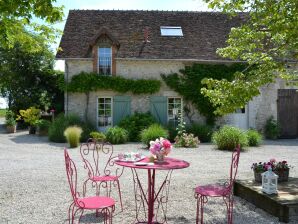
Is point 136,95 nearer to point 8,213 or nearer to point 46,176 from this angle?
point 46,176

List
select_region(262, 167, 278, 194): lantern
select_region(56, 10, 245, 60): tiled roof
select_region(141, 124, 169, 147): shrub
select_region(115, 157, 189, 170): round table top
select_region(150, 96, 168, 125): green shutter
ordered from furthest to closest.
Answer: select_region(56, 10, 245, 60): tiled roof → select_region(150, 96, 168, 125): green shutter → select_region(141, 124, 169, 147): shrub → select_region(262, 167, 278, 194): lantern → select_region(115, 157, 189, 170): round table top

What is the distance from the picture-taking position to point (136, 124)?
1631 centimetres

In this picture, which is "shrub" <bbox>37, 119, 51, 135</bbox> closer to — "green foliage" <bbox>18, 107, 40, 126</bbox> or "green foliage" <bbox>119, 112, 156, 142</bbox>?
"green foliage" <bbox>18, 107, 40, 126</bbox>

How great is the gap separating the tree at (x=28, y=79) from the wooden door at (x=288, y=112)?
39.2 ft

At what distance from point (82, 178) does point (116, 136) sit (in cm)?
658

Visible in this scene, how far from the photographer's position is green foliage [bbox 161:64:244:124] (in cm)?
1744

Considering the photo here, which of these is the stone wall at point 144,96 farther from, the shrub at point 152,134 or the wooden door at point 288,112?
the shrub at point 152,134

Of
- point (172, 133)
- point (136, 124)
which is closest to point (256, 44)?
point (172, 133)

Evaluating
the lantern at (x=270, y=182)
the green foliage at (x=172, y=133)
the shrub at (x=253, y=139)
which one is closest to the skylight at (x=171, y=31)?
the green foliage at (x=172, y=133)

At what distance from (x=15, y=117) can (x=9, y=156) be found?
34.3 feet

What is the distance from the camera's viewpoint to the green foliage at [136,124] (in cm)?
1600

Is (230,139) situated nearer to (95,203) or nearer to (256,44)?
(256,44)

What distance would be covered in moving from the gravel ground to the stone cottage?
351 cm

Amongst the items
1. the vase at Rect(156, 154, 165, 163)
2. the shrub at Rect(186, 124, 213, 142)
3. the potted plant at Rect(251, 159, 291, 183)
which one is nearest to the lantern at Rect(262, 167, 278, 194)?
the potted plant at Rect(251, 159, 291, 183)
